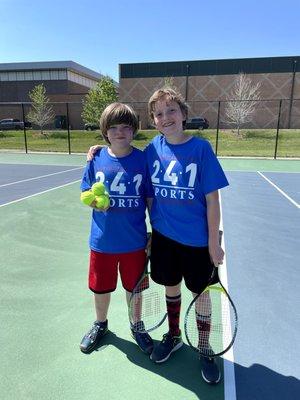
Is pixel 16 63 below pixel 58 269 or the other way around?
the other way around

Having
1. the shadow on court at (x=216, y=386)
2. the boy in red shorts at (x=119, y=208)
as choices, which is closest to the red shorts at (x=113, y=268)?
the boy in red shorts at (x=119, y=208)

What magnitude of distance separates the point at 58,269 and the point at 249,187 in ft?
23.4

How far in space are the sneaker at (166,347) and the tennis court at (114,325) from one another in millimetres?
51

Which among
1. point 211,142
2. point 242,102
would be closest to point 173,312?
point 211,142

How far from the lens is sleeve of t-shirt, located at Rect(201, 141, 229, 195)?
223cm

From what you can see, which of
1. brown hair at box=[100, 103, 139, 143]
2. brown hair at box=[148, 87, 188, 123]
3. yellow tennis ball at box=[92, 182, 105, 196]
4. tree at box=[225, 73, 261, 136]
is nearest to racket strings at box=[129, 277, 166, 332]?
yellow tennis ball at box=[92, 182, 105, 196]

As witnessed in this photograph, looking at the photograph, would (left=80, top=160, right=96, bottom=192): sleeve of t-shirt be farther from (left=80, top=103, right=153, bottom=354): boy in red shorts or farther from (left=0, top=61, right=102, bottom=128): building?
(left=0, top=61, right=102, bottom=128): building

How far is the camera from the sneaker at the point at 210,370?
242cm

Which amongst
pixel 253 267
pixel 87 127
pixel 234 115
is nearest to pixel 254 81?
pixel 234 115

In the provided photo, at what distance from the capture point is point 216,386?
2.40 m

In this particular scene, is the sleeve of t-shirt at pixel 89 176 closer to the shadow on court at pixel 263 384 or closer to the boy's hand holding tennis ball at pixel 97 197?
the boy's hand holding tennis ball at pixel 97 197

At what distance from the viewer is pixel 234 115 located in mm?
34344

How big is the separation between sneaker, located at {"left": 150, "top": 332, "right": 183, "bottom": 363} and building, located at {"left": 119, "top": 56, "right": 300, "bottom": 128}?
37092 mm

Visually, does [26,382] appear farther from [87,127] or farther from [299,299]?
[87,127]
